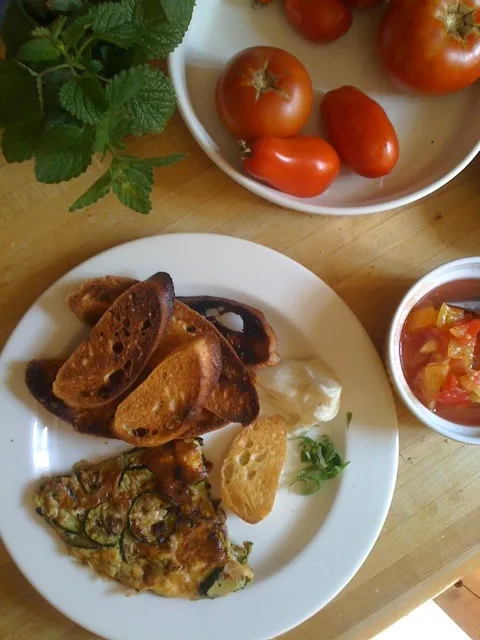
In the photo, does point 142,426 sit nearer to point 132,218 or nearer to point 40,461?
point 40,461

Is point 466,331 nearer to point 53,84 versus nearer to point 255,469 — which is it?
point 255,469

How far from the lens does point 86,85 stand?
86 centimetres

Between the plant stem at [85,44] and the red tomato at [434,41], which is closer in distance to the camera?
the plant stem at [85,44]

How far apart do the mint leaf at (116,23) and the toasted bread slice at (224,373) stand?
1.33 ft

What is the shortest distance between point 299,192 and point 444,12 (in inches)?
14.1

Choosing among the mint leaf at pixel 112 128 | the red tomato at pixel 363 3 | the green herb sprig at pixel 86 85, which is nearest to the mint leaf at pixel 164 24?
the green herb sprig at pixel 86 85

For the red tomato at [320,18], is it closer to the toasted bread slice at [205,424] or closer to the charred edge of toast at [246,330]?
the charred edge of toast at [246,330]

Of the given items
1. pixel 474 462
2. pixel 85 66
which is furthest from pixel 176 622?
pixel 85 66

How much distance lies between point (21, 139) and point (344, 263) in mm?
575

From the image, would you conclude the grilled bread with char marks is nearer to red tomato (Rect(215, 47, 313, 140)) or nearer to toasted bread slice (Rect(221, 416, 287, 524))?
toasted bread slice (Rect(221, 416, 287, 524))

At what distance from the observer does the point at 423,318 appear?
1.05m

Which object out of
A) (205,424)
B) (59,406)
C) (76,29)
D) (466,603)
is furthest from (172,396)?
(466,603)

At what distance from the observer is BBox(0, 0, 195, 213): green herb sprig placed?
0.83 metres

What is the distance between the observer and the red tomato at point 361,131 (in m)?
1.00
